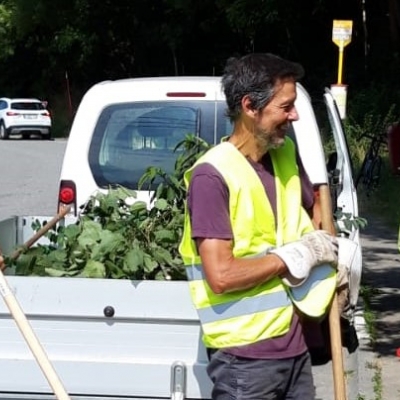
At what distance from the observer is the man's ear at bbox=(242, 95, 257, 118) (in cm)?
375

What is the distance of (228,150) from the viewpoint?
3.78 meters

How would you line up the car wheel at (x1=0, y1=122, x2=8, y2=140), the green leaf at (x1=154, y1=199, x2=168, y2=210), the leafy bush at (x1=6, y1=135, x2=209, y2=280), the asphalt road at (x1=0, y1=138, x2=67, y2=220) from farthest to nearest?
the car wheel at (x1=0, y1=122, x2=8, y2=140)
the asphalt road at (x1=0, y1=138, x2=67, y2=220)
the green leaf at (x1=154, y1=199, x2=168, y2=210)
the leafy bush at (x1=6, y1=135, x2=209, y2=280)

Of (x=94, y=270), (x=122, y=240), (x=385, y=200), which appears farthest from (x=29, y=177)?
(x=94, y=270)

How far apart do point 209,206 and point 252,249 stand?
0.21 m

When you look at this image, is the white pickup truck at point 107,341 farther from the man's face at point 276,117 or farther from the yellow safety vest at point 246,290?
the man's face at point 276,117

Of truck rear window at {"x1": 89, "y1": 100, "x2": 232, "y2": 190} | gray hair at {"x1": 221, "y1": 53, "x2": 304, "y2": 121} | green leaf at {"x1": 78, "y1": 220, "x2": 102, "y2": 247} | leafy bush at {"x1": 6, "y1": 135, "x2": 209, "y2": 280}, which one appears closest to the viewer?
gray hair at {"x1": 221, "y1": 53, "x2": 304, "y2": 121}

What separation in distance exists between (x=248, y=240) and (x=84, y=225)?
1797 mm

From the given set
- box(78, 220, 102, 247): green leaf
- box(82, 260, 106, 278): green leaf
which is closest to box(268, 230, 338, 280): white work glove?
box(82, 260, 106, 278): green leaf

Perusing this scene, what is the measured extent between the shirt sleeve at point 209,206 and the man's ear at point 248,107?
22 centimetres

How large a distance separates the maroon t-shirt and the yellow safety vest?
2 cm

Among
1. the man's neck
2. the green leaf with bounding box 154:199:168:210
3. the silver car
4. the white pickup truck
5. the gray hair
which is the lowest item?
the silver car

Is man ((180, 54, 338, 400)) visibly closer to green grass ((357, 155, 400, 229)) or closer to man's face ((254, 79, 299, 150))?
man's face ((254, 79, 299, 150))

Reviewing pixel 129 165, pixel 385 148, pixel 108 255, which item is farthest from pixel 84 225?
pixel 385 148

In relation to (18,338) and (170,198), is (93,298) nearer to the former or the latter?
(18,338)
